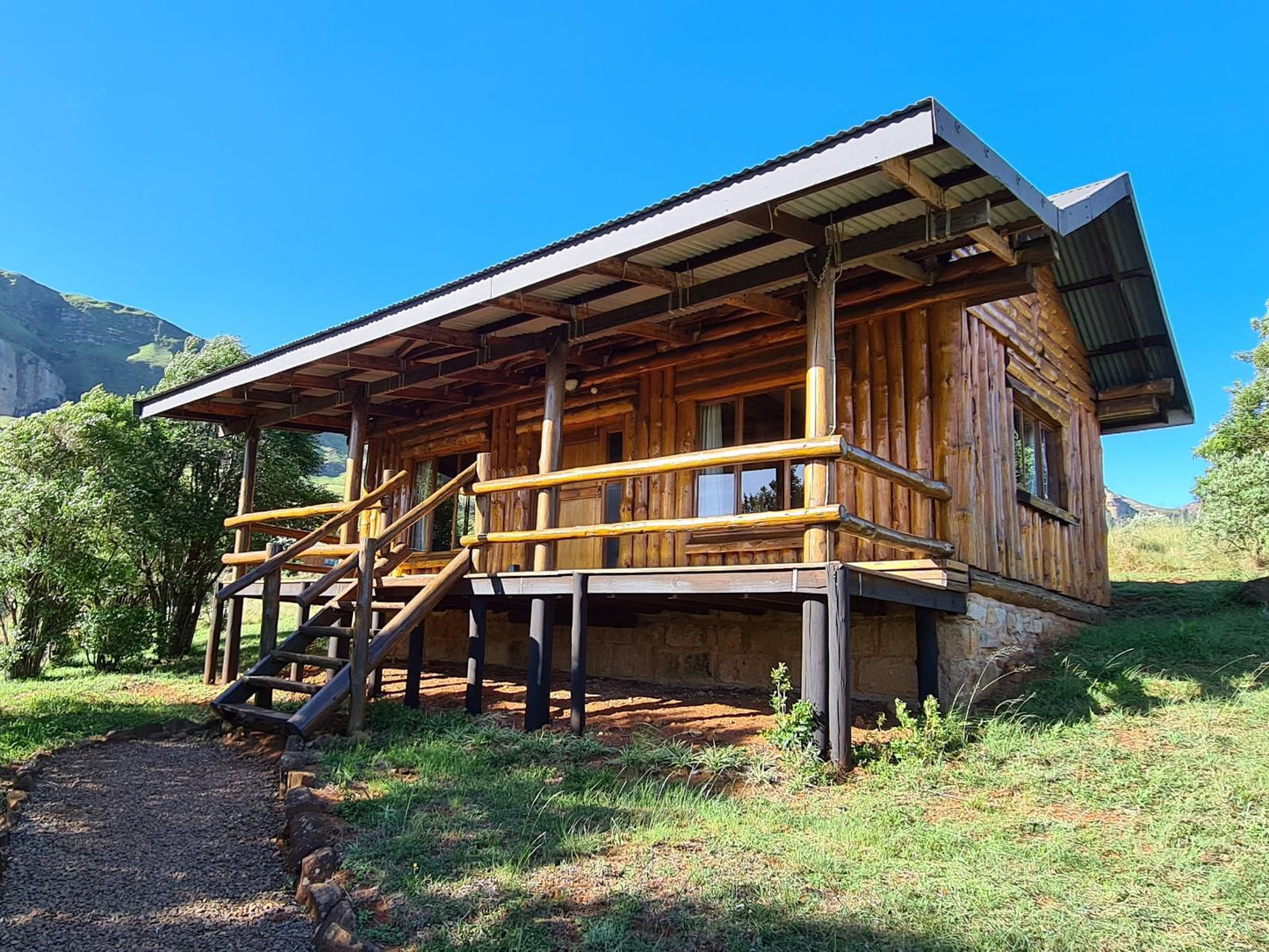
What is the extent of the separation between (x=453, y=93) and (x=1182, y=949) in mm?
24867

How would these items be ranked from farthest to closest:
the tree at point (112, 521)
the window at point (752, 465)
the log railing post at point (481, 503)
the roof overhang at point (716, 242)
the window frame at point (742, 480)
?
the tree at point (112, 521), the window at point (752, 465), the window frame at point (742, 480), the log railing post at point (481, 503), the roof overhang at point (716, 242)

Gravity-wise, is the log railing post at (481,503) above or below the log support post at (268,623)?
above

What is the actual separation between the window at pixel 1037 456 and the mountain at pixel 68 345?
272 feet

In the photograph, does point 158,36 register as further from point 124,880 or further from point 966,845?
point 966,845

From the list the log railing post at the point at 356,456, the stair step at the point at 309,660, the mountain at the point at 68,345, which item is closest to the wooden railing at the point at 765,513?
the stair step at the point at 309,660

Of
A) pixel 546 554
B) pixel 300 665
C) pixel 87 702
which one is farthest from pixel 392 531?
pixel 87 702

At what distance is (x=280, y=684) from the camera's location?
22.9 ft

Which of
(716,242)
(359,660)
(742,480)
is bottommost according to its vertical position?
(359,660)

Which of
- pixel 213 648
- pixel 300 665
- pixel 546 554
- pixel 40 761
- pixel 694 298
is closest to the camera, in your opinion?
pixel 40 761

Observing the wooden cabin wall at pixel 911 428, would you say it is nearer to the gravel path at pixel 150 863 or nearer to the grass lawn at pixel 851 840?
the grass lawn at pixel 851 840

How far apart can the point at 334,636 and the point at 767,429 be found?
4737mm

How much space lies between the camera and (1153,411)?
12.1m

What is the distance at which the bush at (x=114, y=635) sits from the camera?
13219mm

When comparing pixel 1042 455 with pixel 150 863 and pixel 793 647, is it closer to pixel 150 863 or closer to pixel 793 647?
pixel 793 647
